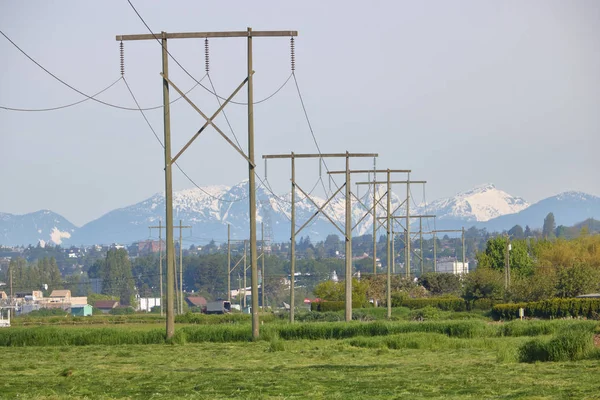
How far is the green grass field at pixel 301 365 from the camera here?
21.5 m

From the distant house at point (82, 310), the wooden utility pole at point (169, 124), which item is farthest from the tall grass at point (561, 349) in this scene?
the distant house at point (82, 310)

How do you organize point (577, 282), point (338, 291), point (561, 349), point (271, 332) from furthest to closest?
point (338, 291) < point (577, 282) < point (271, 332) < point (561, 349)

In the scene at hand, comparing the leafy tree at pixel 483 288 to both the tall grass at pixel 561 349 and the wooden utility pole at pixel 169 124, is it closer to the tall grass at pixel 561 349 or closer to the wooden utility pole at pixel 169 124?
the wooden utility pole at pixel 169 124

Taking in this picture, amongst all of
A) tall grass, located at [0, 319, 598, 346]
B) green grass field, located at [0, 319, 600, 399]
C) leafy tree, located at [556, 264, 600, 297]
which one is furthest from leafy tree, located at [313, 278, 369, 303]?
green grass field, located at [0, 319, 600, 399]

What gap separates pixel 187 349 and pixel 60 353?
4184mm

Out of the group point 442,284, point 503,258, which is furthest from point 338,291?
point 503,258

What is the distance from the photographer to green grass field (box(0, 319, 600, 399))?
21500mm

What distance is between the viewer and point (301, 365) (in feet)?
96.3

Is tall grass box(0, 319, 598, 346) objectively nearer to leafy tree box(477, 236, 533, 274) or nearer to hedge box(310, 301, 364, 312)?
hedge box(310, 301, 364, 312)

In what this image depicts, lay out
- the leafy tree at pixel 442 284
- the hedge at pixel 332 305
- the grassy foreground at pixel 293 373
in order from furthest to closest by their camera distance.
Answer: the leafy tree at pixel 442 284 < the hedge at pixel 332 305 < the grassy foreground at pixel 293 373

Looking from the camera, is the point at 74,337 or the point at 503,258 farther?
the point at 503,258

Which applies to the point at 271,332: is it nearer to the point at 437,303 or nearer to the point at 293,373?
the point at 293,373

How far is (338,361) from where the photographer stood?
30781 mm

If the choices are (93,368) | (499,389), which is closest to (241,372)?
(93,368)
